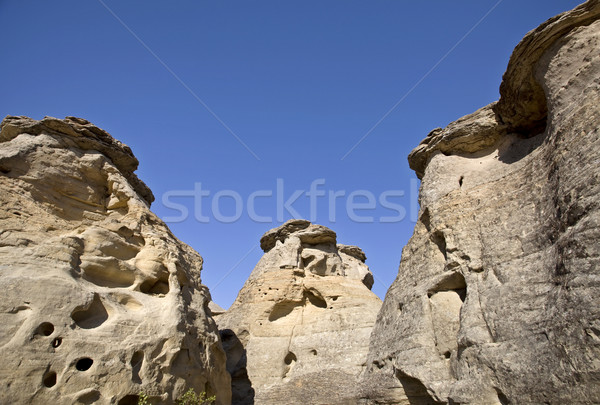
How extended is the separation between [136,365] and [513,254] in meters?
9.15

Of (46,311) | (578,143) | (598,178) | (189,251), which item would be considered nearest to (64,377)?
(46,311)

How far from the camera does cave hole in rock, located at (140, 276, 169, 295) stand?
11.7 m

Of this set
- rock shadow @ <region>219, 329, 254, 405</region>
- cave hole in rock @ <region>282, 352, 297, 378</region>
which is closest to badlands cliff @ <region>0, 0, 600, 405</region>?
cave hole in rock @ <region>282, 352, 297, 378</region>

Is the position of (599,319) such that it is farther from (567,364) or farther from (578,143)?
(578,143)

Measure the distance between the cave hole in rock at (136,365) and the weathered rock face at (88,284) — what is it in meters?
0.03

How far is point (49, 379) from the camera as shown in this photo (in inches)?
329

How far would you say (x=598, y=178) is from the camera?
867 cm

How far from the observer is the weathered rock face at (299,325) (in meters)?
18.2

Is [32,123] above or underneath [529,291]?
above

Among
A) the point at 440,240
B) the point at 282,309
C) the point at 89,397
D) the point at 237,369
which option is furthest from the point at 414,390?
the point at 282,309

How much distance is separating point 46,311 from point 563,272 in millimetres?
10248

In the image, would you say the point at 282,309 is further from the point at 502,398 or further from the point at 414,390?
the point at 502,398

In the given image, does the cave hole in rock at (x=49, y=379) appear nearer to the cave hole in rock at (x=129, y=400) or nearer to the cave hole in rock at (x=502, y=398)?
the cave hole in rock at (x=129, y=400)

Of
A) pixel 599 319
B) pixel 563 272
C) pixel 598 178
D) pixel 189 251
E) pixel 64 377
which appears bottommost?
pixel 64 377
